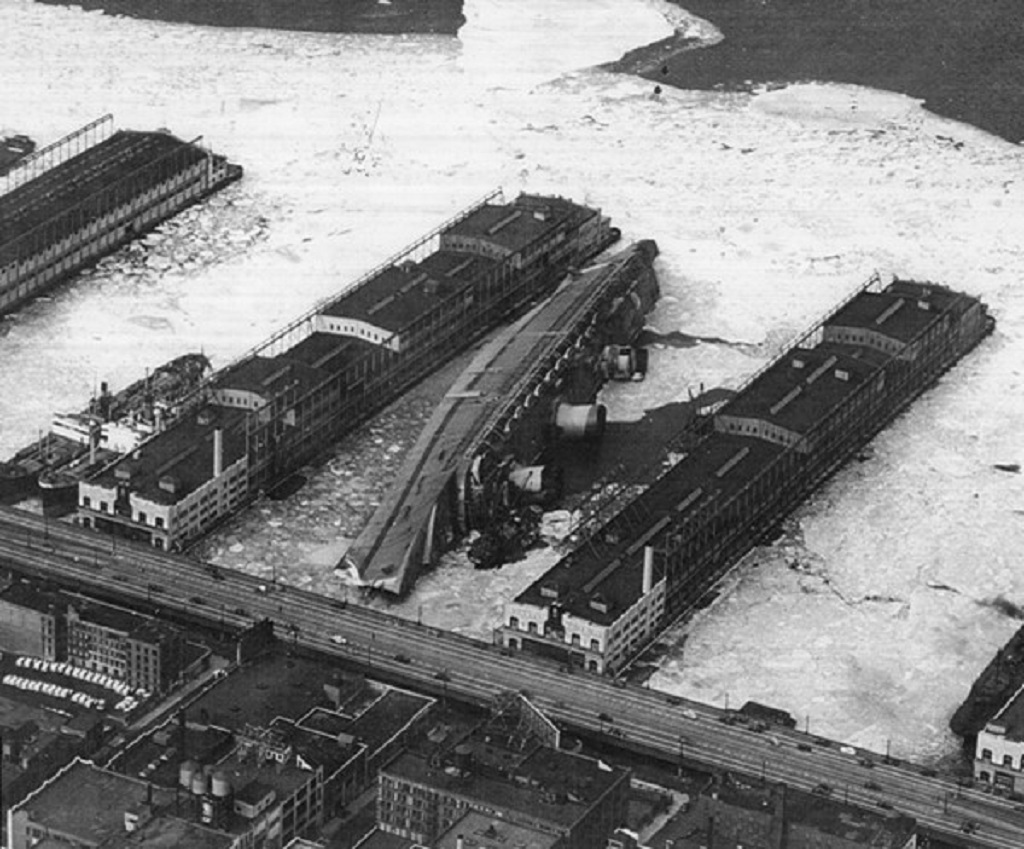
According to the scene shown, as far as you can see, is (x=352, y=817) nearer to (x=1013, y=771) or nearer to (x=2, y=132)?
(x=1013, y=771)

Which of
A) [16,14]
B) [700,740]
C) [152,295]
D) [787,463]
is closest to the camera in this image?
[700,740]

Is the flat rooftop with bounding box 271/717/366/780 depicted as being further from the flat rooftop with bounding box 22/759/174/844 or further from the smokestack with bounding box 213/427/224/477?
the smokestack with bounding box 213/427/224/477

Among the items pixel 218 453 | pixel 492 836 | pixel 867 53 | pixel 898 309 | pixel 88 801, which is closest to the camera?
pixel 492 836

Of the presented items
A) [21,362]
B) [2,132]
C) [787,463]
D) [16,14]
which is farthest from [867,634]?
[16,14]

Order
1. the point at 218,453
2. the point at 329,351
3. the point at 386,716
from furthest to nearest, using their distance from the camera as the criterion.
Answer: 1. the point at 329,351
2. the point at 218,453
3. the point at 386,716

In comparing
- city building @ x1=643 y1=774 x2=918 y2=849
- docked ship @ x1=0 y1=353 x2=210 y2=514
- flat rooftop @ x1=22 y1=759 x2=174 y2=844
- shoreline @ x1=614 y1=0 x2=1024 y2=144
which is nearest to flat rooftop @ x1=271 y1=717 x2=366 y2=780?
flat rooftop @ x1=22 y1=759 x2=174 y2=844

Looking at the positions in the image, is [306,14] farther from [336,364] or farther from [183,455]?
[183,455]

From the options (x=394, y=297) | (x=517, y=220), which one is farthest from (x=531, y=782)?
(x=517, y=220)
